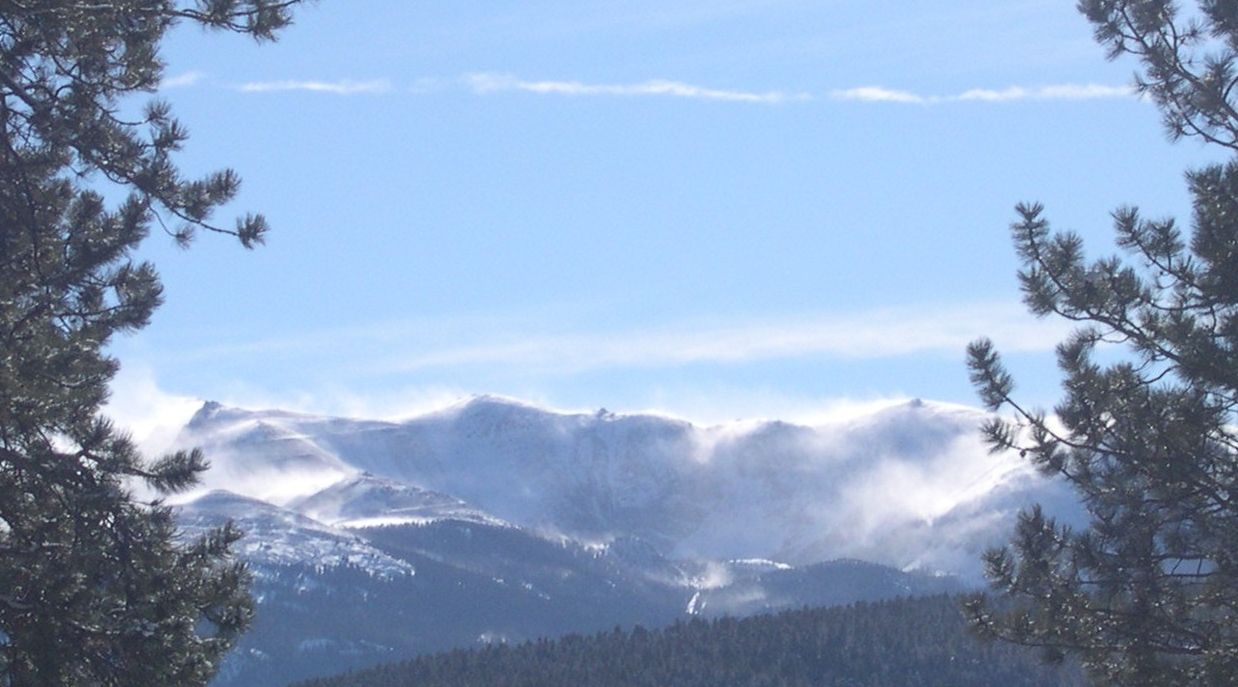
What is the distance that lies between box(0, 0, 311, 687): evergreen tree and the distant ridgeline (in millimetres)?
127548

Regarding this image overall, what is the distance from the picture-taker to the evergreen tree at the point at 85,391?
15.6 m

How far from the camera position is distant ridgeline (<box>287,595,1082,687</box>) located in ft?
475

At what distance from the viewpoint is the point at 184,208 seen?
18094mm

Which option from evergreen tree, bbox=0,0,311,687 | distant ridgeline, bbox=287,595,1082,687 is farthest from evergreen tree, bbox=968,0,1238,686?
distant ridgeline, bbox=287,595,1082,687

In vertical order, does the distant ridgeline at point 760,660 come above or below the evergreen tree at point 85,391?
above

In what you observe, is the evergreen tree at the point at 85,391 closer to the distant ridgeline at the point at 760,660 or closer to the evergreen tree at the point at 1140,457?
the evergreen tree at the point at 1140,457

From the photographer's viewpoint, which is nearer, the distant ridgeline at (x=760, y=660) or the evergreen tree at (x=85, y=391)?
the evergreen tree at (x=85, y=391)

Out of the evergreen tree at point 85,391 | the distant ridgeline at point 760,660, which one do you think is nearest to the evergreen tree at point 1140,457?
the evergreen tree at point 85,391

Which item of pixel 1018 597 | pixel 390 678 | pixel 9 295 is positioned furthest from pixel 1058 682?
pixel 9 295

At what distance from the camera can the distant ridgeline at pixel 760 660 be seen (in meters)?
145

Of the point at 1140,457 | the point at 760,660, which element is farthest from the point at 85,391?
the point at 760,660

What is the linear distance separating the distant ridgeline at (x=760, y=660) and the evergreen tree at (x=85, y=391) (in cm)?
12755

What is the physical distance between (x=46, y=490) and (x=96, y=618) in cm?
149

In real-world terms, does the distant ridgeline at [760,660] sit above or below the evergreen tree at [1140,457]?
above
